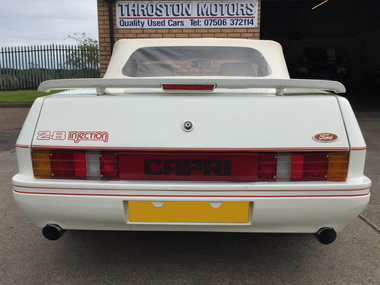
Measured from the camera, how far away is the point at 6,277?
2289 millimetres

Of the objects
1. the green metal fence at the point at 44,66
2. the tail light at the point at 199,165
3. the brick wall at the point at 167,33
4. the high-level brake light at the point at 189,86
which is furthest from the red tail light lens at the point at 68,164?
the green metal fence at the point at 44,66

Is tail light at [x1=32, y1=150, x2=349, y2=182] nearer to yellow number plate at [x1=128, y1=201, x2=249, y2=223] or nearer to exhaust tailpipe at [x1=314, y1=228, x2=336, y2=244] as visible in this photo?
yellow number plate at [x1=128, y1=201, x2=249, y2=223]

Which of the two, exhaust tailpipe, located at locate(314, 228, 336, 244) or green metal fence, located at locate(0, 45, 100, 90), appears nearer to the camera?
exhaust tailpipe, located at locate(314, 228, 336, 244)

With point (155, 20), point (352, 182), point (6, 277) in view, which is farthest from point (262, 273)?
point (155, 20)

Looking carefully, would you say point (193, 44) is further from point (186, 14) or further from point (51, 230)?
point (186, 14)

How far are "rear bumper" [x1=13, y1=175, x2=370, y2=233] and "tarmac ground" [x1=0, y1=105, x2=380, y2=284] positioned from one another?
44 cm

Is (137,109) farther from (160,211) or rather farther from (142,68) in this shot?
(142,68)

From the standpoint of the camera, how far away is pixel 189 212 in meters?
1.96

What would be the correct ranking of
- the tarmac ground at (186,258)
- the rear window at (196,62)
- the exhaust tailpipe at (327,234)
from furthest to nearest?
→ the rear window at (196,62)
the tarmac ground at (186,258)
the exhaust tailpipe at (327,234)

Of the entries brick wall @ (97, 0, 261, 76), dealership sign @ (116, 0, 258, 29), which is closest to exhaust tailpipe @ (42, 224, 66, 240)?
brick wall @ (97, 0, 261, 76)

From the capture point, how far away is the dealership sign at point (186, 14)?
6.16m

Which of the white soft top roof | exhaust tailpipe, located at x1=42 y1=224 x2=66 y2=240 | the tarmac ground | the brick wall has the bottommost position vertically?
the tarmac ground

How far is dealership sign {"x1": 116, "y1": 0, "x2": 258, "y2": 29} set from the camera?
6.16m

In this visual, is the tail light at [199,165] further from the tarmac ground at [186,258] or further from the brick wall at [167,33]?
the brick wall at [167,33]
